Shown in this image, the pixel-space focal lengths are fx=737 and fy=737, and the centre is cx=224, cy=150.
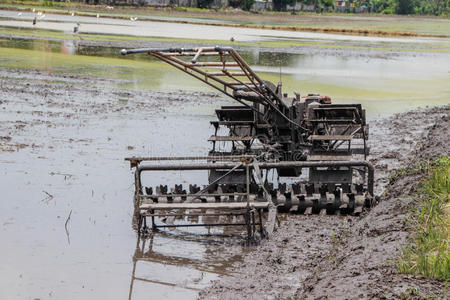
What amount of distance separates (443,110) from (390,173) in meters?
11.1

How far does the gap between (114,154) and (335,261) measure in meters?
8.25

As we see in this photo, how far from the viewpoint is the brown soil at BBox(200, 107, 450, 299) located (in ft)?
23.5

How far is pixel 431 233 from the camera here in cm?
802

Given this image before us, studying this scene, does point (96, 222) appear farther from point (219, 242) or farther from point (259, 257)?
Answer: point (259, 257)

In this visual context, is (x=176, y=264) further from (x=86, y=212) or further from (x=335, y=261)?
(x=86, y=212)

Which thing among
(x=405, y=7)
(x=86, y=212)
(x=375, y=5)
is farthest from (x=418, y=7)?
(x=86, y=212)

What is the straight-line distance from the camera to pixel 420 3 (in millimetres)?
186000

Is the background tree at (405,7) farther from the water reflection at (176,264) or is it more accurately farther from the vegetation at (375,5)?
the water reflection at (176,264)

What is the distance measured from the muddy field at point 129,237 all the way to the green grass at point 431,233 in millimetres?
187

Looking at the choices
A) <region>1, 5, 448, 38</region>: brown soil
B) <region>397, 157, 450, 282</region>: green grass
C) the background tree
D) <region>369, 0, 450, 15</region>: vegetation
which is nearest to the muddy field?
<region>397, 157, 450, 282</region>: green grass

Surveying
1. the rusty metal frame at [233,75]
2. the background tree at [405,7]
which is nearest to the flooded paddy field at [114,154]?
the rusty metal frame at [233,75]

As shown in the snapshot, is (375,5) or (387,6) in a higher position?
(375,5)

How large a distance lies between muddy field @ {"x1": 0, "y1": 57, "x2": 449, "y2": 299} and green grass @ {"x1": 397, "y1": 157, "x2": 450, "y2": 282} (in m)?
0.19

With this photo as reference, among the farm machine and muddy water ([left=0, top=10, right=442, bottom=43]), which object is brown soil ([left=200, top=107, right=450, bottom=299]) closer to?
the farm machine
